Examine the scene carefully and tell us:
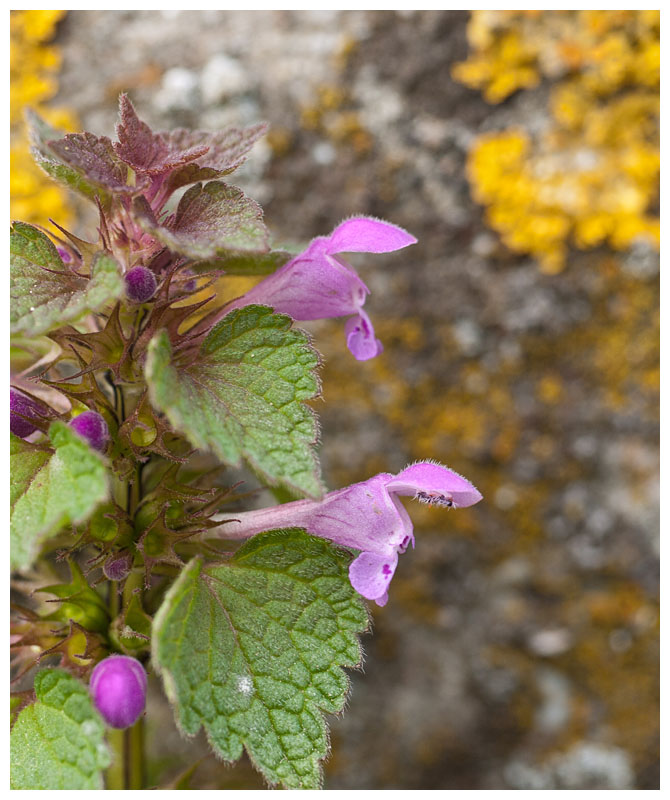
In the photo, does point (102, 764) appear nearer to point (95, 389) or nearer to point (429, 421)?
point (95, 389)

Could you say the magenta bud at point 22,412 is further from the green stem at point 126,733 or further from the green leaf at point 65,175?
the green leaf at point 65,175

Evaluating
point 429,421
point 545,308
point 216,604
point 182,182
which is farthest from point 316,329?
point 216,604

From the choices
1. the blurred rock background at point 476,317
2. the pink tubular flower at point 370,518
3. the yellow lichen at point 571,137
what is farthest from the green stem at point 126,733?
the yellow lichen at point 571,137

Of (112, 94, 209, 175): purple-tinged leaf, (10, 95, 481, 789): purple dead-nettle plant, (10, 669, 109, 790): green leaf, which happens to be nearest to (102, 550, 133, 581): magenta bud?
(10, 95, 481, 789): purple dead-nettle plant

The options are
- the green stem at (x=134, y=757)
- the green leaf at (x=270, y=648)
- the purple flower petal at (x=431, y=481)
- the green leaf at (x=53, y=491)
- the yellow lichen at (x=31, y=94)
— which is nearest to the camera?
the green leaf at (x=53, y=491)

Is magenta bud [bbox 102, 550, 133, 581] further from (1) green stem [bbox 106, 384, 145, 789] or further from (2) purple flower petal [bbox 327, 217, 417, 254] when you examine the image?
(2) purple flower petal [bbox 327, 217, 417, 254]
